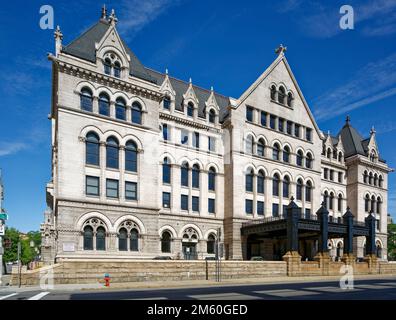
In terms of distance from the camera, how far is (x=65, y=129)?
3266 centimetres

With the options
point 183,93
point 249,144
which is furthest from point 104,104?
point 249,144

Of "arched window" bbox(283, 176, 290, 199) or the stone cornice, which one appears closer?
the stone cornice

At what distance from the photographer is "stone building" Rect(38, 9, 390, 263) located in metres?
33.0

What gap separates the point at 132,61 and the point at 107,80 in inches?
221

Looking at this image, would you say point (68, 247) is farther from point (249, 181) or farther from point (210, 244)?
point (249, 181)

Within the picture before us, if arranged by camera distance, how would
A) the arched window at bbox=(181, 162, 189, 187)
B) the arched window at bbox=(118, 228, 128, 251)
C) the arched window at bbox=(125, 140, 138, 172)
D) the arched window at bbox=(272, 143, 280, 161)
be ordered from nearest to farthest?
the arched window at bbox=(118, 228, 128, 251)
the arched window at bbox=(125, 140, 138, 172)
the arched window at bbox=(181, 162, 189, 187)
the arched window at bbox=(272, 143, 280, 161)

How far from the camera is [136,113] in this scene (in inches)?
1478

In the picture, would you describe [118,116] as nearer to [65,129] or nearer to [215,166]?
[65,129]

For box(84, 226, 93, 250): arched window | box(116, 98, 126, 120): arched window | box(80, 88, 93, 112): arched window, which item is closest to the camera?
box(84, 226, 93, 250): arched window

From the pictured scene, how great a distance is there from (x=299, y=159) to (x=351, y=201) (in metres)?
15.7

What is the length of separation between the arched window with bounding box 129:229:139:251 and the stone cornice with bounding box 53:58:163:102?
14258 millimetres

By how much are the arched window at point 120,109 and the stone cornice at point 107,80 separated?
4.15ft

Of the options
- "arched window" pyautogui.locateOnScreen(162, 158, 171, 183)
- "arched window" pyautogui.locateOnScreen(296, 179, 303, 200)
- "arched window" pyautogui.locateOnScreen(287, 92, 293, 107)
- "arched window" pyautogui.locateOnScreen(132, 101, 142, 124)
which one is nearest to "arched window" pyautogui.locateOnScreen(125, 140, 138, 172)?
"arched window" pyautogui.locateOnScreen(132, 101, 142, 124)

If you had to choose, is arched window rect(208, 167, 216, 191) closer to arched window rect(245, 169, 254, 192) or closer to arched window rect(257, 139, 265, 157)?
arched window rect(245, 169, 254, 192)
